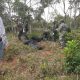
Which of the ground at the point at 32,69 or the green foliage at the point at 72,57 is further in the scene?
the green foliage at the point at 72,57

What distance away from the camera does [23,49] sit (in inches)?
534

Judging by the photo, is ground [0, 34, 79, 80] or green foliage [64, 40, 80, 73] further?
green foliage [64, 40, 80, 73]

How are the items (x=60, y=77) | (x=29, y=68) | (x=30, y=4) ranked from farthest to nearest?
(x=30, y=4) → (x=29, y=68) → (x=60, y=77)

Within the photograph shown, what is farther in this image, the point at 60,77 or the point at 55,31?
the point at 55,31

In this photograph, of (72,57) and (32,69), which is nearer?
(72,57)

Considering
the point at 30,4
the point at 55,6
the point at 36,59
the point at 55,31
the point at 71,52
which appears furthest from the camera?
the point at 55,6

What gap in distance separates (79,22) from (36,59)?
24.6 m

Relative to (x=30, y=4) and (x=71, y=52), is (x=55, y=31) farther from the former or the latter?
(x=30, y=4)

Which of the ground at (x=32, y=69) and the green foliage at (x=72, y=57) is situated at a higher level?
the green foliage at (x=72, y=57)

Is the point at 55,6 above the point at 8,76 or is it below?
above

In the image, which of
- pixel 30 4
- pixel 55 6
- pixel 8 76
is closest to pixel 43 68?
pixel 8 76

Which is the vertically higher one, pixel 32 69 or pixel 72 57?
pixel 72 57

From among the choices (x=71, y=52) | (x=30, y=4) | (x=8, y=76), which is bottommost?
(x=8, y=76)

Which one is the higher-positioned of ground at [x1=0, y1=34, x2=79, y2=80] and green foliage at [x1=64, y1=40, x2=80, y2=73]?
green foliage at [x1=64, y1=40, x2=80, y2=73]
